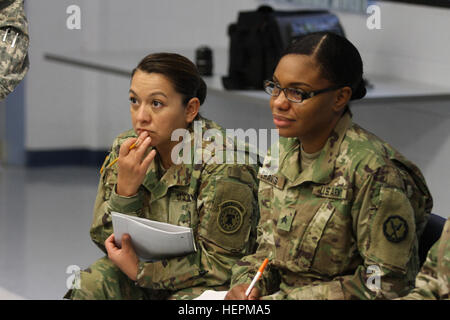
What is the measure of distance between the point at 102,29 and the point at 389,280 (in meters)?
4.96

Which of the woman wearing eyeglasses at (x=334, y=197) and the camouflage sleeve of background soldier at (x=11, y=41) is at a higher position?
the camouflage sleeve of background soldier at (x=11, y=41)

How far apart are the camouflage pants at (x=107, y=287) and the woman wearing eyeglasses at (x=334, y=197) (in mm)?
467

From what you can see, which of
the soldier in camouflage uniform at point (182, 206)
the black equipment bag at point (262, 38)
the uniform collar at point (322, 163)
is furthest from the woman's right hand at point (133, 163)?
the black equipment bag at point (262, 38)

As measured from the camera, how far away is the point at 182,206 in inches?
94.3

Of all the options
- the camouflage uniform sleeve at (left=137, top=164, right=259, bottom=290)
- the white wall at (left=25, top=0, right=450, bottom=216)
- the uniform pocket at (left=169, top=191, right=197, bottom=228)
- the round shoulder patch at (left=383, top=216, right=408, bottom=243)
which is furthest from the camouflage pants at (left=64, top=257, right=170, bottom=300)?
the white wall at (left=25, top=0, right=450, bottom=216)

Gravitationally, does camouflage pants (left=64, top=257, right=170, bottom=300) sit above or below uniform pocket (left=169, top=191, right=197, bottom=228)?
below

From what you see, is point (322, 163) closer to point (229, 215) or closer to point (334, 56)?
point (334, 56)

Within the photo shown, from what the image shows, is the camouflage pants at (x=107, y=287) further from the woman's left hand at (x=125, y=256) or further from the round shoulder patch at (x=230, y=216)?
the round shoulder patch at (x=230, y=216)

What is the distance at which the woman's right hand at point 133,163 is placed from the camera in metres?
2.32

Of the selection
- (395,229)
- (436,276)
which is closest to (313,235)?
(395,229)

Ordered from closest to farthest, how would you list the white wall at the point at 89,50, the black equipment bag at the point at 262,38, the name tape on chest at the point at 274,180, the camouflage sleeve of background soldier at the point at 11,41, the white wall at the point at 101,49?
the name tape on chest at the point at 274,180
the camouflage sleeve of background soldier at the point at 11,41
the black equipment bag at the point at 262,38
the white wall at the point at 101,49
the white wall at the point at 89,50

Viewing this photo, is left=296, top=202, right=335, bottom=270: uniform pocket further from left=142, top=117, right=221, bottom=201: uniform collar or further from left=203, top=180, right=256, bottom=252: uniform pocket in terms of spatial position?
left=142, top=117, right=221, bottom=201: uniform collar

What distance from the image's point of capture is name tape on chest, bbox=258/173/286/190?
7.02ft
